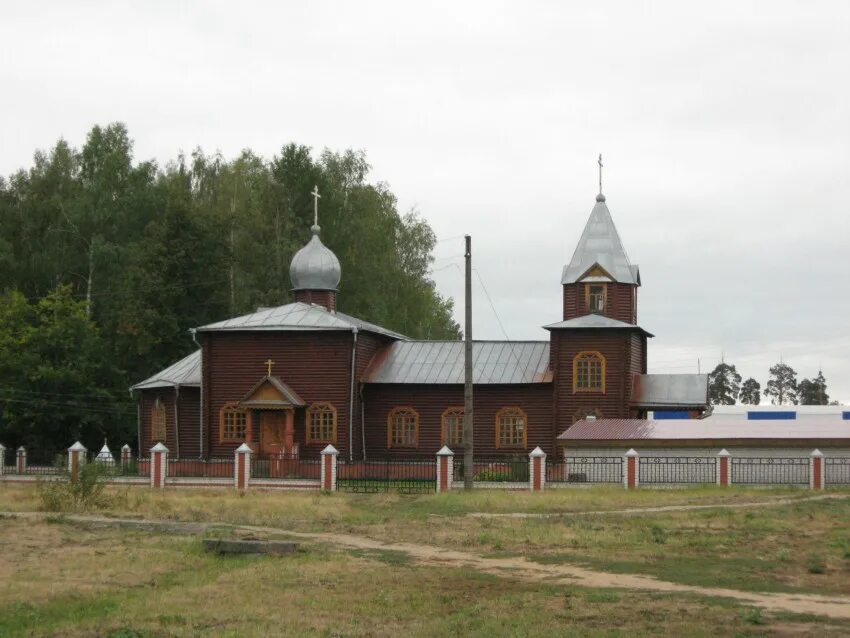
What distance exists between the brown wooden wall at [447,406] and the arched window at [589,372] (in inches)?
40.1

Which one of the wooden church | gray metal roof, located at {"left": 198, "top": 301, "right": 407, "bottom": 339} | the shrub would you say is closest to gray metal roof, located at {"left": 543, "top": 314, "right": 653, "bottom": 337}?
the wooden church

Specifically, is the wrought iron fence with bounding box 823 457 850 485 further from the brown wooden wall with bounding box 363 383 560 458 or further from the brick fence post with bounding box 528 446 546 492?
the brown wooden wall with bounding box 363 383 560 458

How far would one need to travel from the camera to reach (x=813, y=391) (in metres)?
98.2

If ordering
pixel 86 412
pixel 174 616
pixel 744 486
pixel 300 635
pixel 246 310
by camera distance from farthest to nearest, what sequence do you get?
pixel 246 310 < pixel 86 412 < pixel 744 486 < pixel 174 616 < pixel 300 635

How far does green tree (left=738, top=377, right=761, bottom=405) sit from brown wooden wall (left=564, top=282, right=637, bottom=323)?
206 feet

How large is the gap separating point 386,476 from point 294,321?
7.23 metres

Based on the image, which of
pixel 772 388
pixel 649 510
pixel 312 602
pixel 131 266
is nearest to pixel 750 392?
pixel 772 388

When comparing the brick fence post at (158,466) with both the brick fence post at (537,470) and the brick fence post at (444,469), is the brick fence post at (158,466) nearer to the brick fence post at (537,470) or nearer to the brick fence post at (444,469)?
the brick fence post at (444,469)

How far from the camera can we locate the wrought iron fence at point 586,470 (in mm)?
32438

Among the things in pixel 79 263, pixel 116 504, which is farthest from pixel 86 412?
pixel 116 504

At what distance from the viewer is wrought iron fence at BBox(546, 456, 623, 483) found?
106ft

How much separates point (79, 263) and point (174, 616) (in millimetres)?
40417

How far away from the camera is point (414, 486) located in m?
31.8

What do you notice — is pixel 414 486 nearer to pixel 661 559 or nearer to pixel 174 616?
pixel 661 559
